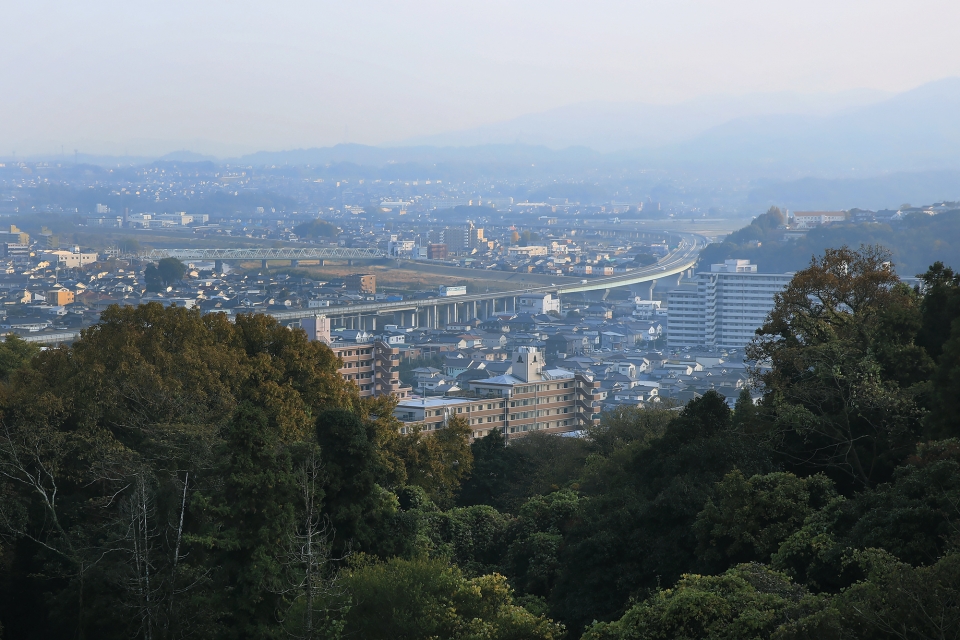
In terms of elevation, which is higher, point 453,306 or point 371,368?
point 371,368

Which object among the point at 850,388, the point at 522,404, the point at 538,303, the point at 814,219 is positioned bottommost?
the point at 538,303

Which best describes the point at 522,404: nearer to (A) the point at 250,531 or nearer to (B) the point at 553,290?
(A) the point at 250,531

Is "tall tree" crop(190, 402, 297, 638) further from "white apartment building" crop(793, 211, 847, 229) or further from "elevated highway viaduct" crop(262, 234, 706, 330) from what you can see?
"white apartment building" crop(793, 211, 847, 229)

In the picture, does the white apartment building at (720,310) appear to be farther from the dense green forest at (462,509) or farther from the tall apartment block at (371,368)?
the dense green forest at (462,509)

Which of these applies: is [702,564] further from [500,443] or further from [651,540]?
[500,443]

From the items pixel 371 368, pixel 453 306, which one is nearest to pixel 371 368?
pixel 371 368

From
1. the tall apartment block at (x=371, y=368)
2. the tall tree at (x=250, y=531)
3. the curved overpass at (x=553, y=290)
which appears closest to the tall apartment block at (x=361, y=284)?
the curved overpass at (x=553, y=290)
